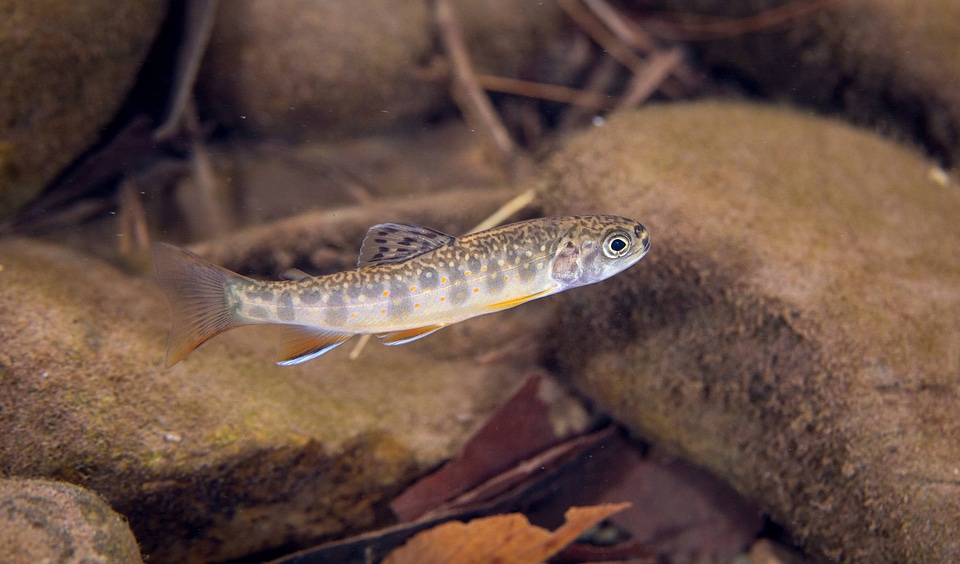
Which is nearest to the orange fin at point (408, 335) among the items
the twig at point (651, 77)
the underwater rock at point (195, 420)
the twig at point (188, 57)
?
the underwater rock at point (195, 420)

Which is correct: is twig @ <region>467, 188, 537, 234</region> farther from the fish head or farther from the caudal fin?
the caudal fin

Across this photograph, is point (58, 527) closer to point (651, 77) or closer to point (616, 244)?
point (616, 244)

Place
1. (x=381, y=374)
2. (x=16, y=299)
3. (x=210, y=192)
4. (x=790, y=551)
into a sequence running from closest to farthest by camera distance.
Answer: (x=16, y=299) → (x=790, y=551) → (x=381, y=374) → (x=210, y=192)

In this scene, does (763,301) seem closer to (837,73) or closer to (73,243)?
(837,73)

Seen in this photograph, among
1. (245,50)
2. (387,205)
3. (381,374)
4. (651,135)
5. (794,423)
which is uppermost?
(245,50)

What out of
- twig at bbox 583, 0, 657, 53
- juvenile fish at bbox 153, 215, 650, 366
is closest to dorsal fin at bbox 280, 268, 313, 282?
juvenile fish at bbox 153, 215, 650, 366

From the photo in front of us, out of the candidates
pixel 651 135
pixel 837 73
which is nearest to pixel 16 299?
pixel 651 135

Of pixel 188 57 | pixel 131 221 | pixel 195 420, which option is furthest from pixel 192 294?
pixel 188 57
